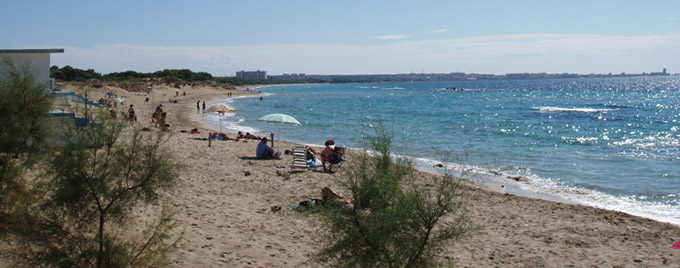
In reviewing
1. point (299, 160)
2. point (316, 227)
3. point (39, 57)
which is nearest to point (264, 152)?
point (299, 160)

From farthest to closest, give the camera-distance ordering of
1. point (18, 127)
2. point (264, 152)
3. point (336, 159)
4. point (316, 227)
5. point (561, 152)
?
point (561, 152)
point (264, 152)
point (336, 159)
point (316, 227)
point (18, 127)

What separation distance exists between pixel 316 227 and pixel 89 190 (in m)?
4.00

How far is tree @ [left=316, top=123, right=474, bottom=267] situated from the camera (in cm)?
448

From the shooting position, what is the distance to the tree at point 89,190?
15.8 feet

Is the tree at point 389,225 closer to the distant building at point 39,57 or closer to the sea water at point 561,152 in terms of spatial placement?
the sea water at point 561,152

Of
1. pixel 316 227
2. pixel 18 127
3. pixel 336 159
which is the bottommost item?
pixel 316 227

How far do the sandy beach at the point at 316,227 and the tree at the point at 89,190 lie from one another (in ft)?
2.15

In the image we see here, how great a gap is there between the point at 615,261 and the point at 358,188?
16.5ft

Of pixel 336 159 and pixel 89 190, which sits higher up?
pixel 89 190

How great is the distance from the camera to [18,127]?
21.2 ft

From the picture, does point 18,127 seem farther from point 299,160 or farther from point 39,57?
point 39,57

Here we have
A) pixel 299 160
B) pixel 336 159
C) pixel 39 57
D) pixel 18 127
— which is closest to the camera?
pixel 18 127

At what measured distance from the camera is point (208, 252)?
23.0ft

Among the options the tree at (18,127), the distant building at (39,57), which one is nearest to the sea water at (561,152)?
the tree at (18,127)
